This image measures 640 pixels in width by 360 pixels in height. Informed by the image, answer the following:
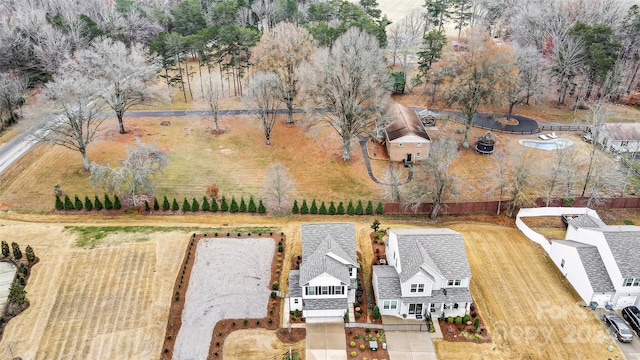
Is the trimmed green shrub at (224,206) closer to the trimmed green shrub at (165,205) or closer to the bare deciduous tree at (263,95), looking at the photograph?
the trimmed green shrub at (165,205)

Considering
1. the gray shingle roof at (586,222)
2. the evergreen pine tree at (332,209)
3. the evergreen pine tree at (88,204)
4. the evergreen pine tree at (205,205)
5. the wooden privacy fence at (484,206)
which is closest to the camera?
the gray shingle roof at (586,222)

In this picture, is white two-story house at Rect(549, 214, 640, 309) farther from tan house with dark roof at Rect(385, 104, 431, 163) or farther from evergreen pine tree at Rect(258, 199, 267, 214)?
evergreen pine tree at Rect(258, 199, 267, 214)

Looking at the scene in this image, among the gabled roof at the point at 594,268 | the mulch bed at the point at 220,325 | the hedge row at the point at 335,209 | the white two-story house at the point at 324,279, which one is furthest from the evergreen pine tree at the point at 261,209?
the gabled roof at the point at 594,268

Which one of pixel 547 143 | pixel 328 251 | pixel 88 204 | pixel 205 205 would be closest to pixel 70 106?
pixel 88 204

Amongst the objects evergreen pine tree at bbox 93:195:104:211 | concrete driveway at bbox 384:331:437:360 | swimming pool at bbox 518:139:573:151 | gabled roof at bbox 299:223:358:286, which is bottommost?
concrete driveway at bbox 384:331:437:360

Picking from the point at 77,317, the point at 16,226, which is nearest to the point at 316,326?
the point at 77,317

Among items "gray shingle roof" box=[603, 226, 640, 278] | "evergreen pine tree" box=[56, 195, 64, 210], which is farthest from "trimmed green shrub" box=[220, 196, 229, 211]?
"gray shingle roof" box=[603, 226, 640, 278]

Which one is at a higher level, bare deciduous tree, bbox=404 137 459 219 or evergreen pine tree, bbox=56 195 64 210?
bare deciduous tree, bbox=404 137 459 219
